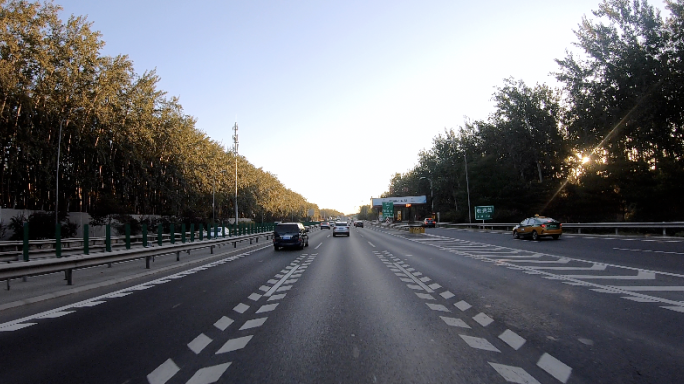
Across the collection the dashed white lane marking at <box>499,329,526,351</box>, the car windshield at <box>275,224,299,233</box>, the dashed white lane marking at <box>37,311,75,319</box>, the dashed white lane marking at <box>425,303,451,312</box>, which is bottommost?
the dashed white lane marking at <box>425,303,451,312</box>

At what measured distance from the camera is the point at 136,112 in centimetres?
4438

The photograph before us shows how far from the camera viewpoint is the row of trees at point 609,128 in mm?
35750

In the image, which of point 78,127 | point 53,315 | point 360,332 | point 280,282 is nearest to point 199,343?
point 360,332

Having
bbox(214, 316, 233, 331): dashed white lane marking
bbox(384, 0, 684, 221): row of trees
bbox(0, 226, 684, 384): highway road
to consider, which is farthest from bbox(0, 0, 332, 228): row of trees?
bbox(384, 0, 684, 221): row of trees

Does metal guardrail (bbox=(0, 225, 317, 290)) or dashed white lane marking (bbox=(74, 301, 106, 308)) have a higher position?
metal guardrail (bbox=(0, 225, 317, 290))

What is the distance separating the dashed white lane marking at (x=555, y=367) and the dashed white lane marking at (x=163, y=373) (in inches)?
147

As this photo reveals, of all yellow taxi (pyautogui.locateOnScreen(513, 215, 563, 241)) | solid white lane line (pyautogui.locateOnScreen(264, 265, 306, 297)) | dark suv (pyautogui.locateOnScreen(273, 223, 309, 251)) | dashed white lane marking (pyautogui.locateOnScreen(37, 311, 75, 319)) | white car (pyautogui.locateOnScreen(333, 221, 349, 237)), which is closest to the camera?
dashed white lane marking (pyautogui.locateOnScreen(37, 311, 75, 319))

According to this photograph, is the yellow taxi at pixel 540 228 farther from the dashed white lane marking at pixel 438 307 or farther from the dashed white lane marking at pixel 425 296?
the dashed white lane marking at pixel 438 307

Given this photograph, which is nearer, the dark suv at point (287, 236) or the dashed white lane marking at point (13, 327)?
the dashed white lane marking at point (13, 327)

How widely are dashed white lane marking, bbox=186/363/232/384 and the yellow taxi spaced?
1098 inches

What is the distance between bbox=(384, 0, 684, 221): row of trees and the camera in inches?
1407

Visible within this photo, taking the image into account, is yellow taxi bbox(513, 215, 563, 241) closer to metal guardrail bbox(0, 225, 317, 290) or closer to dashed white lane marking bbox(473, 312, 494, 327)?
metal guardrail bbox(0, 225, 317, 290)

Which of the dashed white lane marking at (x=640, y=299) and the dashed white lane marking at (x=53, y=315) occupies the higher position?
the dashed white lane marking at (x=53, y=315)

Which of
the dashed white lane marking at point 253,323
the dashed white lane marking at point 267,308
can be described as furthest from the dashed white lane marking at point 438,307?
the dashed white lane marking at point 253,323
